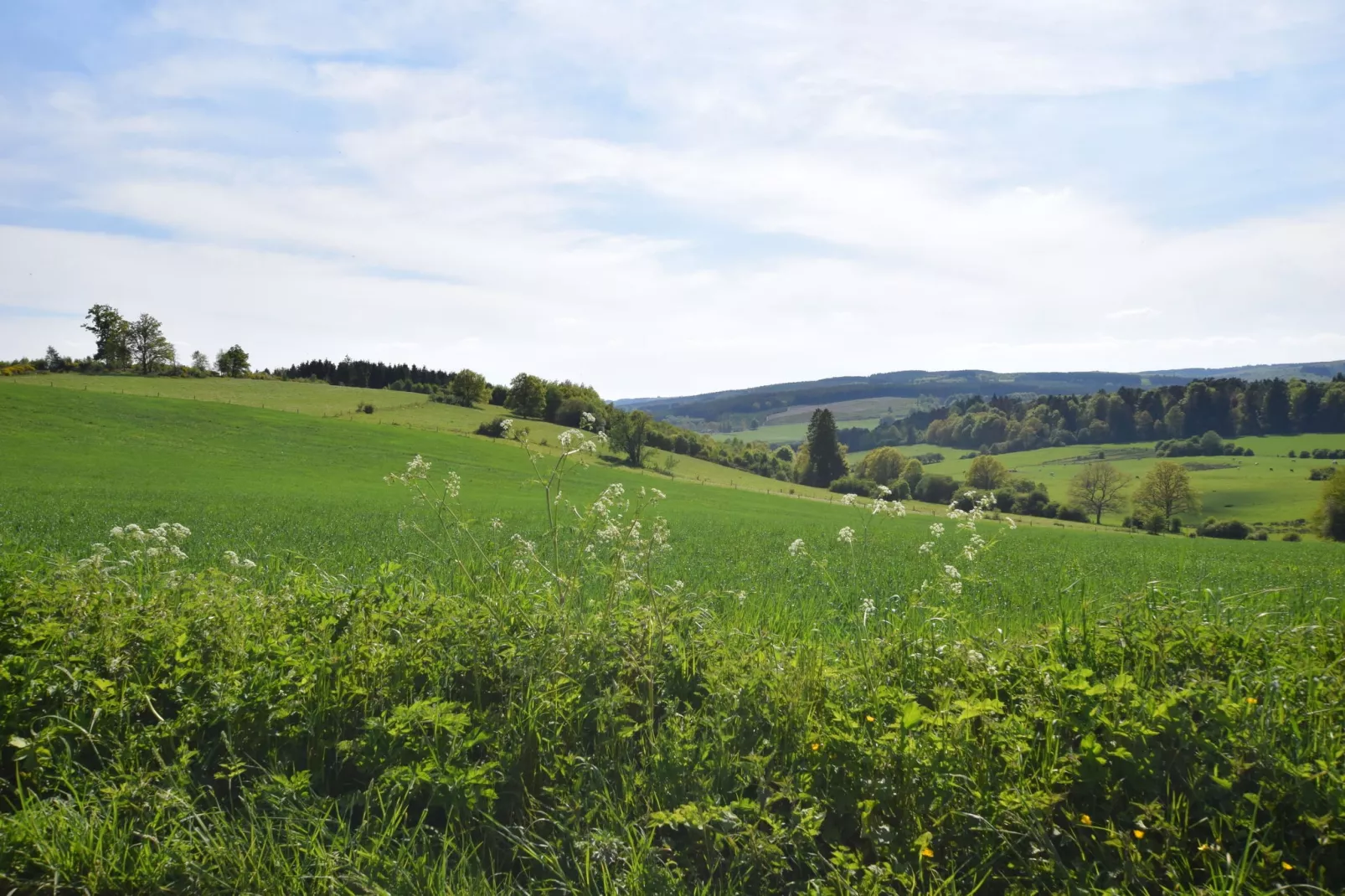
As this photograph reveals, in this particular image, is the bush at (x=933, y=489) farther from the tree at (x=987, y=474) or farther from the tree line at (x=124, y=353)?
the tree line at (x=124, y=353)

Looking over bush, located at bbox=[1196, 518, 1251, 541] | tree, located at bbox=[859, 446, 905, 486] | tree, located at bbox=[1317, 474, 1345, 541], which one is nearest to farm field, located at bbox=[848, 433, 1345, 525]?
bush, located at bbox=[1196, 518, 1251, 541]

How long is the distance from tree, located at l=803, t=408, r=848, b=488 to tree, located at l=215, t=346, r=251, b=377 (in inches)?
3749

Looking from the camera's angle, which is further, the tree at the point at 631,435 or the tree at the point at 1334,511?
the tree at the point at 631,435

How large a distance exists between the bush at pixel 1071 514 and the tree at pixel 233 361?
124973 mm

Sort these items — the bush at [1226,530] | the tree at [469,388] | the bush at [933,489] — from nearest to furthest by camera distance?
1. the bush at [1226,530]
2. the bush at [933,489]
3. the tree at [469,388]

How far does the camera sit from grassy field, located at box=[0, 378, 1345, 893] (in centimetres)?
324

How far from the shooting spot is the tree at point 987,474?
333ft

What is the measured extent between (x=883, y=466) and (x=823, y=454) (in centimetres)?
1536

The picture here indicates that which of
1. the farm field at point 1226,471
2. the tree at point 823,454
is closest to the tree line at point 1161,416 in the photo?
the farm field at point 1226,471

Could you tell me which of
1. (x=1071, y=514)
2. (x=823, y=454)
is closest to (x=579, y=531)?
(x=1071, y=514)

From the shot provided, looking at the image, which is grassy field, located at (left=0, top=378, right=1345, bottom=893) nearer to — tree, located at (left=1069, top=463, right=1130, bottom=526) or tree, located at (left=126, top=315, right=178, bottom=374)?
tree, located at (left=1069, top=463, right=1130, bottom=526)

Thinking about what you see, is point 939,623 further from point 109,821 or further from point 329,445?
point 329,445

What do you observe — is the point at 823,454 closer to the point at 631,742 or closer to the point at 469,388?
the point at 469,388

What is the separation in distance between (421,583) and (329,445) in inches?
2485
